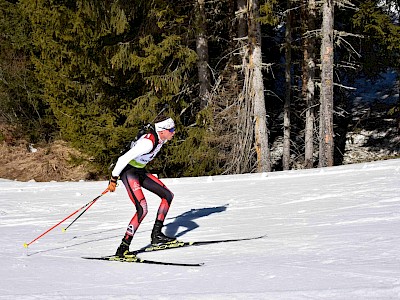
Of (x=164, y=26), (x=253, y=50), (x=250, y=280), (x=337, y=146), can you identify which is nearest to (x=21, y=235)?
(x=250, y=280)

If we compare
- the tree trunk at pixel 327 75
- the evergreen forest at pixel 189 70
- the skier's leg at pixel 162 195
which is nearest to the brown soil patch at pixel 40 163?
the evergreen forest at pixel 189 70

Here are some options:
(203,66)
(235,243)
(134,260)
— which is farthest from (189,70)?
(134,260)

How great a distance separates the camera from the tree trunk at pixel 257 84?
Result: 55.4ft

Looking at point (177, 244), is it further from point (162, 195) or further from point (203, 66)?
point (203, 66)

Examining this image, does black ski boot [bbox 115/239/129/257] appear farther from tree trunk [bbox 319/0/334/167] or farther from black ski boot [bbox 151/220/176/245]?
tree trunk [bbox 319/0/334/167]

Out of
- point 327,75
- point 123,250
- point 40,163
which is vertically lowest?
point 40,163

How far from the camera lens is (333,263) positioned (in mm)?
5324

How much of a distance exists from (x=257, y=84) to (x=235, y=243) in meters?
10.6

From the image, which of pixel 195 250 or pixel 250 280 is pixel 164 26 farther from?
pixel 250 280

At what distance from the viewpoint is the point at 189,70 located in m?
19.1

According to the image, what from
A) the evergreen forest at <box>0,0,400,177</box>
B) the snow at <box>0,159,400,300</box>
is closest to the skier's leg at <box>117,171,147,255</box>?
the snow at <box>0,159,400,300</box>

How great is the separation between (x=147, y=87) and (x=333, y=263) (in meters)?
14.3

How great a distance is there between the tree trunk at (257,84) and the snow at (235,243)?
14.0ft

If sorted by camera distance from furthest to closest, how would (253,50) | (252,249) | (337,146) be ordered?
(337,146) < (253,50) < (252,249)
